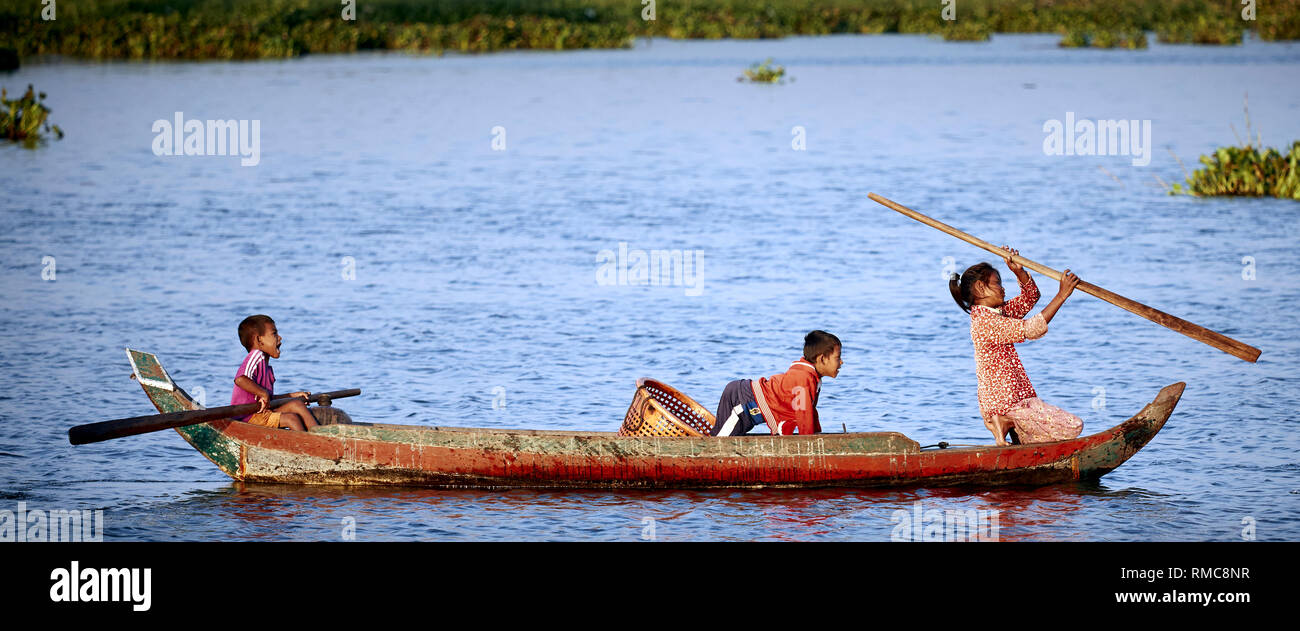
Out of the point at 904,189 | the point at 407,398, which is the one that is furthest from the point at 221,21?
the point at 407,398

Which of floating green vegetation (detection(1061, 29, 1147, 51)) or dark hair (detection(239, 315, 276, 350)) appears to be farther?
floating green vegetation (detection(1061, 29, 1147, 51))

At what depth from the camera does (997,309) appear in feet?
29.5

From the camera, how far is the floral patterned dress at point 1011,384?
29.4 ft

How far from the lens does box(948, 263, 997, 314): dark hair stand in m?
8.91

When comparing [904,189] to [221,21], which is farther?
[221,21]

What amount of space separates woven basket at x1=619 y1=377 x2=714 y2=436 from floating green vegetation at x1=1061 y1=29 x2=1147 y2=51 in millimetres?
42009

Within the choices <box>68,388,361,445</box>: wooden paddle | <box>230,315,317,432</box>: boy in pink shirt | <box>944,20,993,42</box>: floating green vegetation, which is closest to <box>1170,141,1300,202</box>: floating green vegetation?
<box>230,315,317,432</box>: boy in pink shirt

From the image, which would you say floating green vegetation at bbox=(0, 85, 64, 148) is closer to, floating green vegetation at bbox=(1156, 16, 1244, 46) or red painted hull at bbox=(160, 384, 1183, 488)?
red painted hull at bbox=(160, 384, 1183, 488)

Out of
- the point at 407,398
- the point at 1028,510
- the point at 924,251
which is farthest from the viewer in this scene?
the point at 924,251

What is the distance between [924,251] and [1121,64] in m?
26.7
